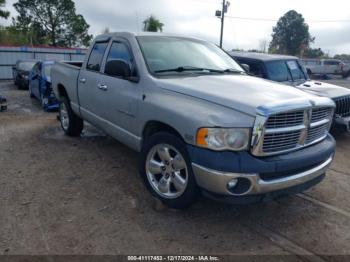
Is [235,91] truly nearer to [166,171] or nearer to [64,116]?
[166,171]

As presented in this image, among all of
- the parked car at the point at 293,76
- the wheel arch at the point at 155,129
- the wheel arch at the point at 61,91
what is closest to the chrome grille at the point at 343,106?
the parked car at the point at 293,76

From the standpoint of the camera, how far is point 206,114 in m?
3.12

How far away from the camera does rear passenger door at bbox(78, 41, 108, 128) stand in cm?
492

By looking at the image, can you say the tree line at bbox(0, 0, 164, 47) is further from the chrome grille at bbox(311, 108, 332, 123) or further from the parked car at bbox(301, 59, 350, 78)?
the chrome grille at bbox(311, 108, 332, 123)

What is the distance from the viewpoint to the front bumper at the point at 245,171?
2963 millimetres

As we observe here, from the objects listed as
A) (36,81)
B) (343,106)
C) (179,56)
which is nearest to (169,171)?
(179,56)

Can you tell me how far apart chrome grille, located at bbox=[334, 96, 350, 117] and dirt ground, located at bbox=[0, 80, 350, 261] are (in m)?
1.80

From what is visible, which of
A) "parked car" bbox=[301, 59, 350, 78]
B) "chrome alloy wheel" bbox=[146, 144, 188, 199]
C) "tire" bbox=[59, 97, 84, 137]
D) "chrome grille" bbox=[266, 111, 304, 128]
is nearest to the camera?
"chrome grille" bbox=[266, 111, 304, 128]

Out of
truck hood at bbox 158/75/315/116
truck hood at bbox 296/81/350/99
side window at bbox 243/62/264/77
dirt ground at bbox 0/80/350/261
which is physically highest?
side window at bbox 243/62/264/77

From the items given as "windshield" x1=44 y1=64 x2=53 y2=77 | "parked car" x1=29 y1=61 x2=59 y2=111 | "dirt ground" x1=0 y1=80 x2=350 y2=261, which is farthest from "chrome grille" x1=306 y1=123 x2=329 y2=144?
"windshield" x1=44 y1=64 x2=53 y2=77

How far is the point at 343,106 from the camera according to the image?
22.4 ft

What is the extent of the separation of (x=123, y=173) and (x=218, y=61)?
207 centimetres

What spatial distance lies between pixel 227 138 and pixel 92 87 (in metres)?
2.76

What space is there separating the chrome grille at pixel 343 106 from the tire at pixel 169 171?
14.9 ft
